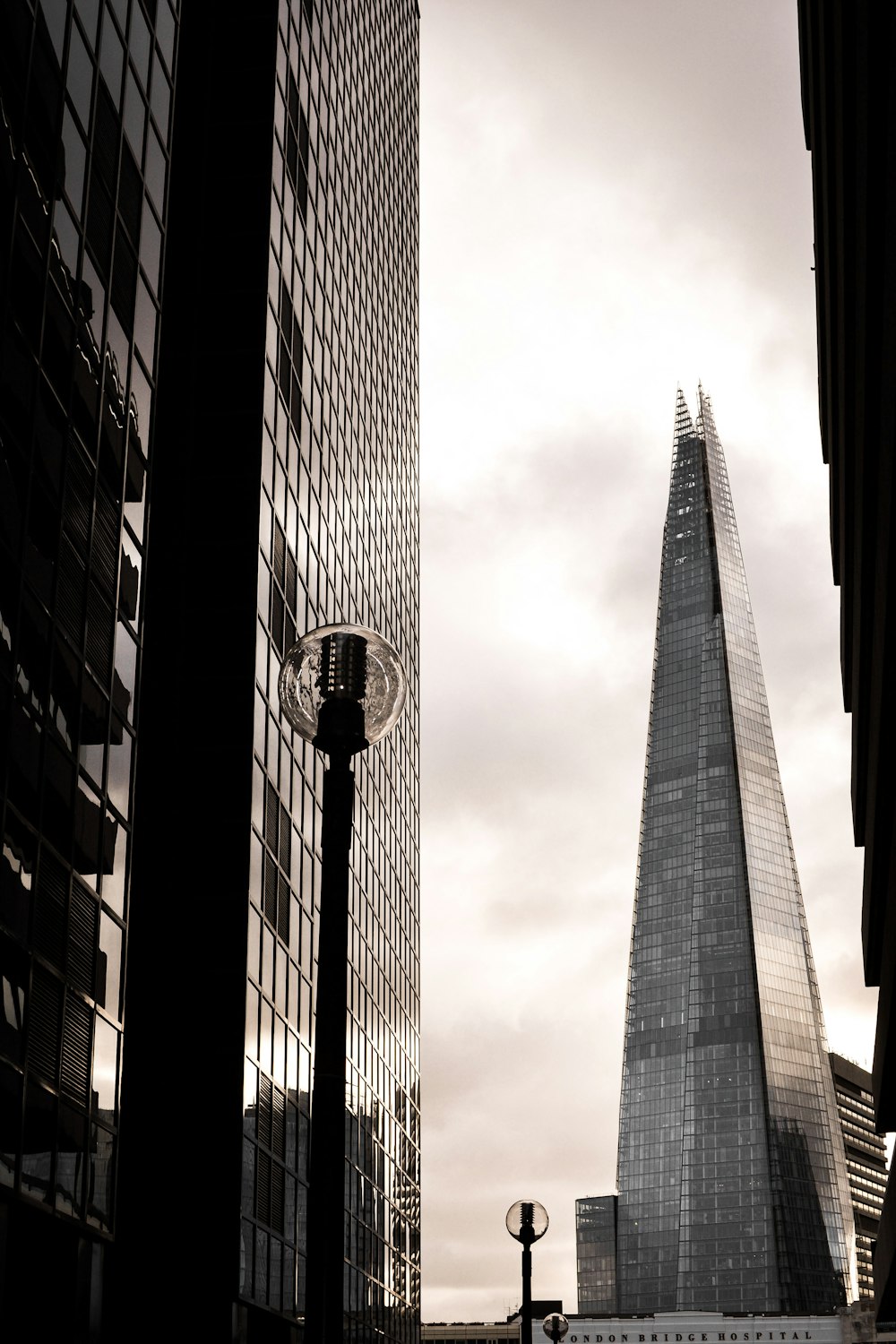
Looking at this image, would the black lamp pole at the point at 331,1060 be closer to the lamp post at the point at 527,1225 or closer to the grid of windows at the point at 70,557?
the lamp post at the point at 527,1225

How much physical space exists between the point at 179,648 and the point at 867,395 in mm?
27698

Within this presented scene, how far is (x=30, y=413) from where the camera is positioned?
26375 millimetres

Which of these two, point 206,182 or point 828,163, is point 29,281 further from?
point 206,182

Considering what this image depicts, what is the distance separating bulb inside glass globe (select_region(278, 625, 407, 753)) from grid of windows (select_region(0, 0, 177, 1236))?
1553 cm

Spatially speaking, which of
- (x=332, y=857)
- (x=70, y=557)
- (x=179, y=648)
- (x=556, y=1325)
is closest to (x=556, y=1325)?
(x=556, y=1325)

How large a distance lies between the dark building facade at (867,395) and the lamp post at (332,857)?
661 cm

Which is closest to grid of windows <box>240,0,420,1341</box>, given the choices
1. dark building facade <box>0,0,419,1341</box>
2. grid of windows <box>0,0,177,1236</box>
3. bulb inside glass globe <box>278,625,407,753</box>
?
dark building facade <box>0,0,419,1341</box>

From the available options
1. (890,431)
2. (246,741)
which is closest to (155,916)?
(246,741)

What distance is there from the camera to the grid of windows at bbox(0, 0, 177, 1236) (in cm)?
2527

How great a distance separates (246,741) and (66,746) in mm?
13203

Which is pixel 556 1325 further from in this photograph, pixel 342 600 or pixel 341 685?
pixel 342 600

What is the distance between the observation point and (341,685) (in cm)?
979

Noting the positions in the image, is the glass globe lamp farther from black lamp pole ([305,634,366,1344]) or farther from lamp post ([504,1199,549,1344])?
black lamp pole ([305,634,366,1344])

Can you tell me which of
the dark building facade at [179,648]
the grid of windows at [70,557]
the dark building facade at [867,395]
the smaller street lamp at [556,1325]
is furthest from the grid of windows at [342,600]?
the dark building facade at [867,395]
